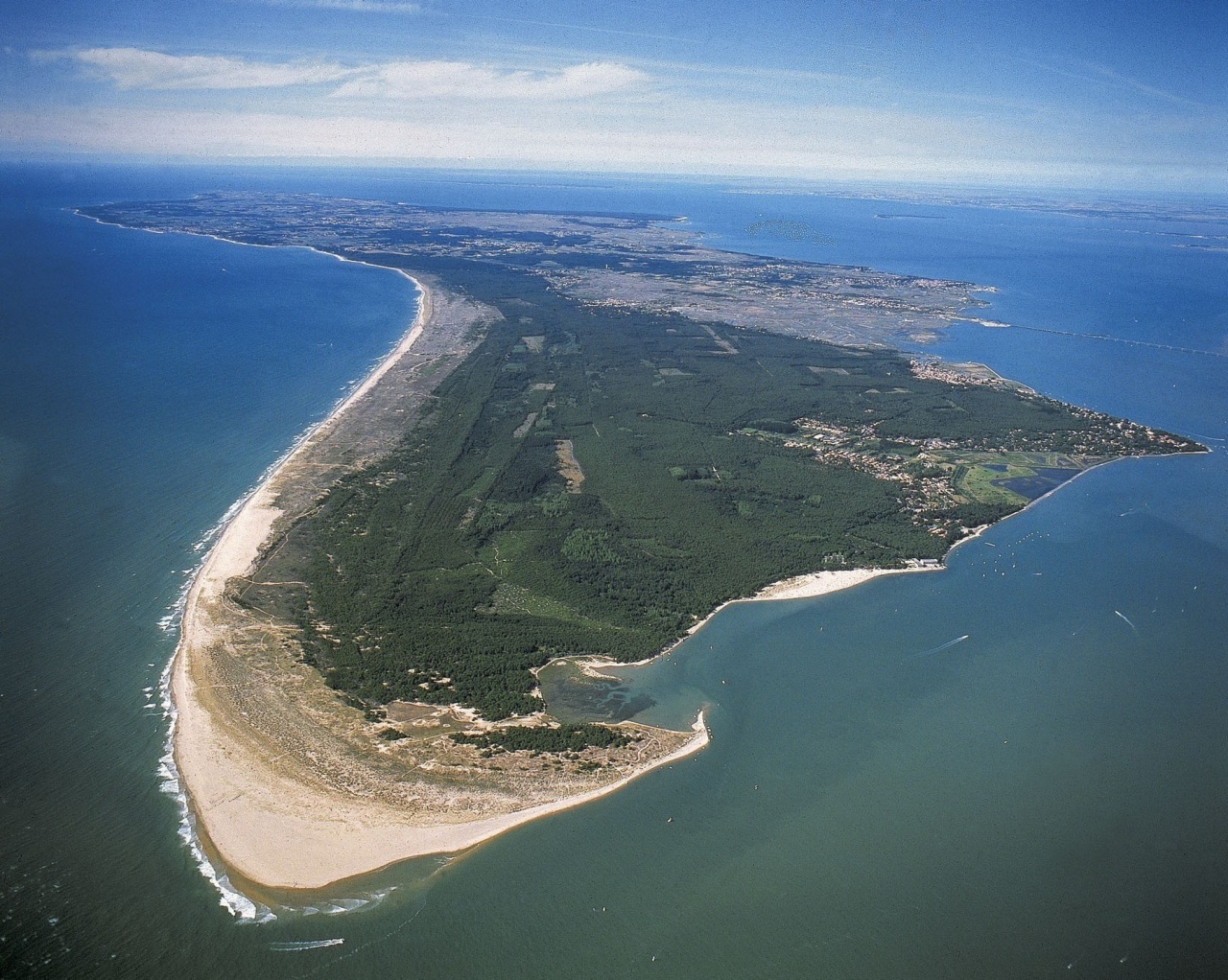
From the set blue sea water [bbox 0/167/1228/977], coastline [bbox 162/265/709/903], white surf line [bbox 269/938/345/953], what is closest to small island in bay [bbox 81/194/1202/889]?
coastline [bbox 162/265/709/903]

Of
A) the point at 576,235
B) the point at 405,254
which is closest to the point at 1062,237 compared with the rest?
the point at 576,235

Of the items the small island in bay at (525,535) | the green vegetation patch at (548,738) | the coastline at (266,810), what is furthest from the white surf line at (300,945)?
the green vegetation patch at (548,738)

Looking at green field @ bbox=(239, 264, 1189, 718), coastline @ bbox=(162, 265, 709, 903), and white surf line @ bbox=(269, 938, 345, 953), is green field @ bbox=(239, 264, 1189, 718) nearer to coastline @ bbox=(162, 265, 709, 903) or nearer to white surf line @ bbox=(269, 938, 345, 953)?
coastline @ bbox=(162, 265, 709, 903)

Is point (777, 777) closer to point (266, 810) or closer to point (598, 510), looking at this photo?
point (266, 810)

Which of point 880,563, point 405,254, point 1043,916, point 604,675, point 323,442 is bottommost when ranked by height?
point 1043,916

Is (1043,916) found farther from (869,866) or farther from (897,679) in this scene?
(897,679)

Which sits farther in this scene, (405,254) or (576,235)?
(576,235)
